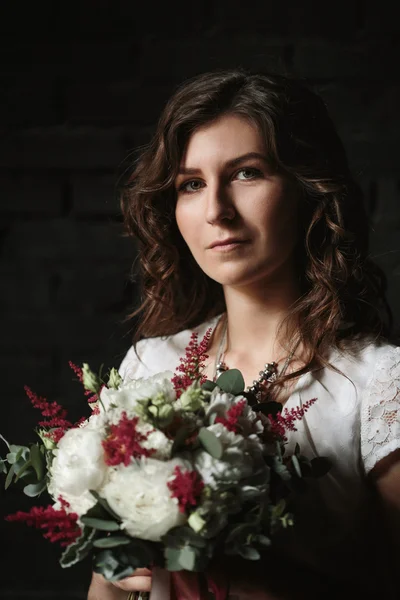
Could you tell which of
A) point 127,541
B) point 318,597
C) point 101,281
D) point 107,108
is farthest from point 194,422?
point 107,108

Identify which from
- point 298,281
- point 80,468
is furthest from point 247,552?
point 298,281

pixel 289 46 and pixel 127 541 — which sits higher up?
pixel 289 46

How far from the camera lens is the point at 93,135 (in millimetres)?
1811

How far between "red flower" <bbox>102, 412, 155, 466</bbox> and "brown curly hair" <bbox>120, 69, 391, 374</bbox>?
1.84 feet

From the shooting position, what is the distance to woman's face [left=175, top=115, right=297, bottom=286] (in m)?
1.38

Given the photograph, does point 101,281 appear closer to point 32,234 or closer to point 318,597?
point 32,234

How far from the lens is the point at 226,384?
44.9 inches

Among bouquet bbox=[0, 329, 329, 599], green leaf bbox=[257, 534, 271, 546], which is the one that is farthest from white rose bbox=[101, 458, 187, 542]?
green leaf bbox=[257, 534, 271, 546]

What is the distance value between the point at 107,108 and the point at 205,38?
283 mm

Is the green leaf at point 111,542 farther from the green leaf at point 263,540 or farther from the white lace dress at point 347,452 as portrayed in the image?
the white lace dress at point 347,452

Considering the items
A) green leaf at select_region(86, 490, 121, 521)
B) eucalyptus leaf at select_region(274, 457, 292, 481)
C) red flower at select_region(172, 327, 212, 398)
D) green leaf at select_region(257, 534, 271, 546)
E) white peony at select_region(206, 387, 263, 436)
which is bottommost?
green leaf at select_region(257, 534, 271, 546)

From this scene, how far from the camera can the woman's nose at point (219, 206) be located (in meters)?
1.37

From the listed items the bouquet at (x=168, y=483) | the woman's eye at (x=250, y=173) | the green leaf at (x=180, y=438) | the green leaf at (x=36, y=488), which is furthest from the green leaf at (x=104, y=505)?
the woman's eye at (x=250, y=173)

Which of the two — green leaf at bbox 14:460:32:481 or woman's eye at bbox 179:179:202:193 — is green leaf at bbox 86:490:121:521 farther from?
woman's eye at bbox 179:179:202:193
